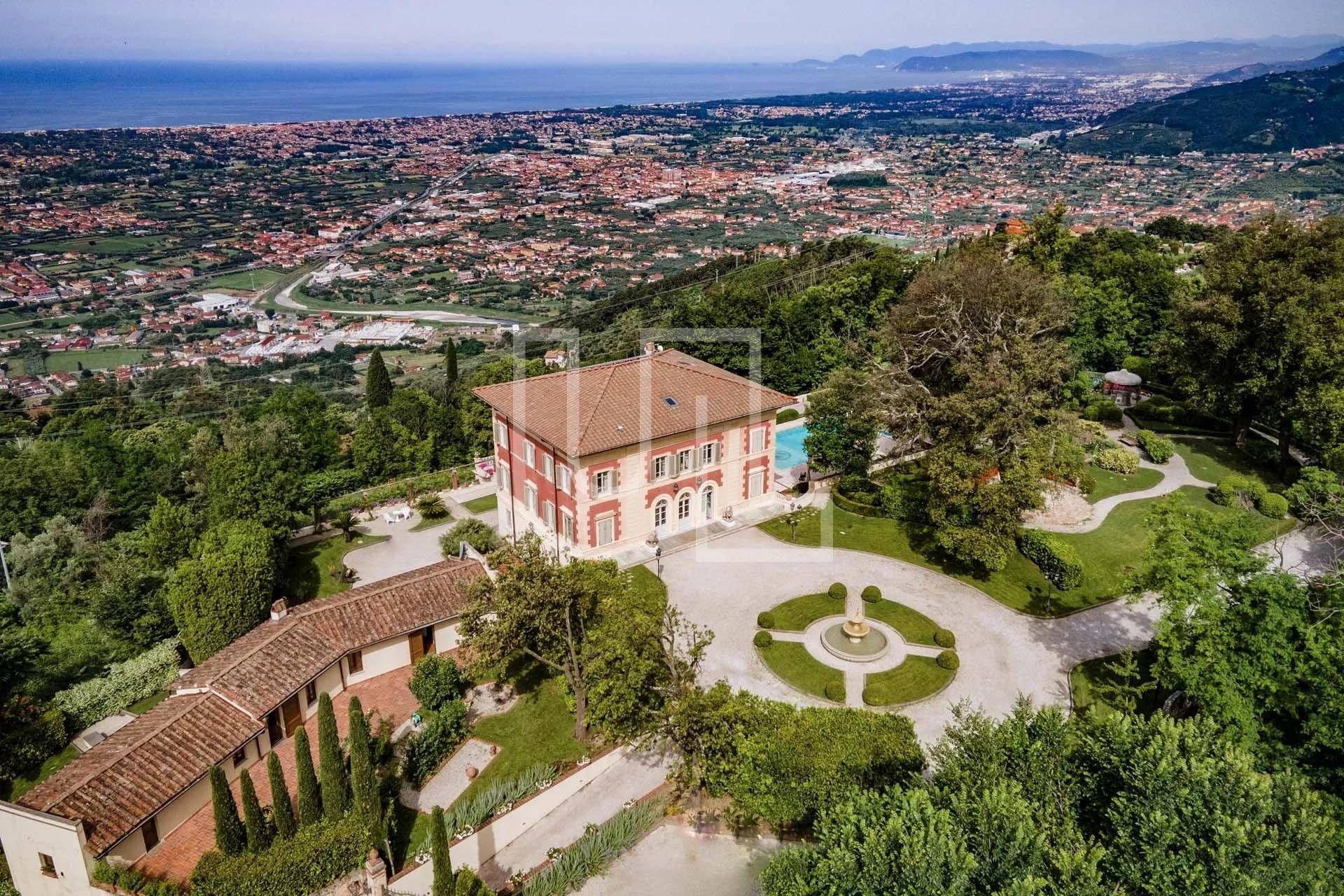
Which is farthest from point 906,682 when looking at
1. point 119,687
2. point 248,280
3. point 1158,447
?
point 248,280

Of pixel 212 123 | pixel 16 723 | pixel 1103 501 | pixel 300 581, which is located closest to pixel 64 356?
pixel 300 581

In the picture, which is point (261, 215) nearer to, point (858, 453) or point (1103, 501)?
point (858, 453)

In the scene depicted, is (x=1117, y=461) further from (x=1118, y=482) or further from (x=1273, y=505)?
(x=1273, y=505)

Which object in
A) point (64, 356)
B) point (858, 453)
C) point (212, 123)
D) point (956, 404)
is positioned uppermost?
point (212, 123)

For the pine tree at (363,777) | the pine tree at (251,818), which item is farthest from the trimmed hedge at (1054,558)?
the pine tree at (251,818)

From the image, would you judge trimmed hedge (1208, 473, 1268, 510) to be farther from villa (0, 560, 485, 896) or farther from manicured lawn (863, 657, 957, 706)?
villa (0, 560, 485, 896)

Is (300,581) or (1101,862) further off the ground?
(1101,862)

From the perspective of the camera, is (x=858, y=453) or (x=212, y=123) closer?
(x=858, y=453)

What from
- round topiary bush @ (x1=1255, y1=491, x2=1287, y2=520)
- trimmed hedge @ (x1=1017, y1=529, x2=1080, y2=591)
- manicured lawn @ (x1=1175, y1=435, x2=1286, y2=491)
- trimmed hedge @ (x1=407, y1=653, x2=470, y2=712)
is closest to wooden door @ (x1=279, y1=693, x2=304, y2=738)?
trimmed hedge @ (x1=407, y1=653, x2=470, y2=712)

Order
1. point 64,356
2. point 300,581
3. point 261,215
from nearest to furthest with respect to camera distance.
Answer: point 300,581 → point 64,356 → point 261,215
